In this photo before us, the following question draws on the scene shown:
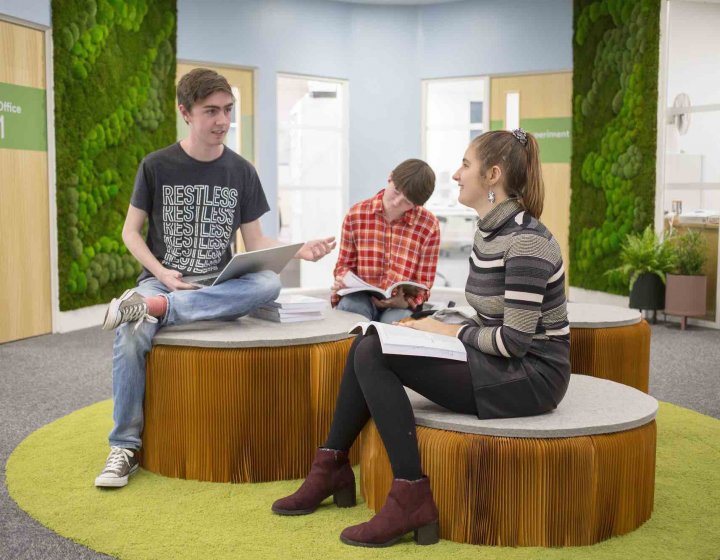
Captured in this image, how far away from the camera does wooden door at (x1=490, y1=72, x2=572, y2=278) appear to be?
28.3 ft

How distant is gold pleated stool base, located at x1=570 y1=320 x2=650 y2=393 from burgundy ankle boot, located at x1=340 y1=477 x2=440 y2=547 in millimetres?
1276

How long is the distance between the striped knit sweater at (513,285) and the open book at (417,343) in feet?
0.18

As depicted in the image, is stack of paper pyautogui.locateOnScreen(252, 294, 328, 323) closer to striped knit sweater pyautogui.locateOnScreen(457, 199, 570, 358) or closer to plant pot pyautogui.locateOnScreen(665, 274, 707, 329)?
striped knit sweater pyautogui.locateOnScreen(457, 199, 570, 358)

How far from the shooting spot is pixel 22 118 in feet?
19.3

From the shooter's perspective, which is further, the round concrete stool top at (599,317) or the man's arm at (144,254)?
the round concrete stool top at (599,317)

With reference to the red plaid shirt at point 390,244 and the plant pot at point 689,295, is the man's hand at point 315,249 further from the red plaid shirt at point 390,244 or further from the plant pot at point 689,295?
the plant pot at point 689,295

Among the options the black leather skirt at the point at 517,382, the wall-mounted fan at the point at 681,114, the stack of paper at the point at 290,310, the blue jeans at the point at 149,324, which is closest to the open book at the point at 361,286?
the stack of paper at the point at 290,310

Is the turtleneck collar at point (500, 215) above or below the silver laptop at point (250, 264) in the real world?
above

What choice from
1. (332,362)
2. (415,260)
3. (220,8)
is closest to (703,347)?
(415,260)

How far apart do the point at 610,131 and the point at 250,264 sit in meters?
5.29

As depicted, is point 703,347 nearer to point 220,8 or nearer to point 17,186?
point 17,186

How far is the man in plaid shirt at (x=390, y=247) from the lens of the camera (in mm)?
3734

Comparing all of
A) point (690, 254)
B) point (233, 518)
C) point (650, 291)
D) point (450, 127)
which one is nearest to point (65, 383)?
point (233, 518)

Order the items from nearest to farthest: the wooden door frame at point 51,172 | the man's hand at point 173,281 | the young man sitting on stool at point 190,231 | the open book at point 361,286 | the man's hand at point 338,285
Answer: the young man sitting on stool at point 190,231, the man's hand at point 173,281, the open book at point 361,286, the man's hand at point 338,285, the wooden door frame at point 51,172
